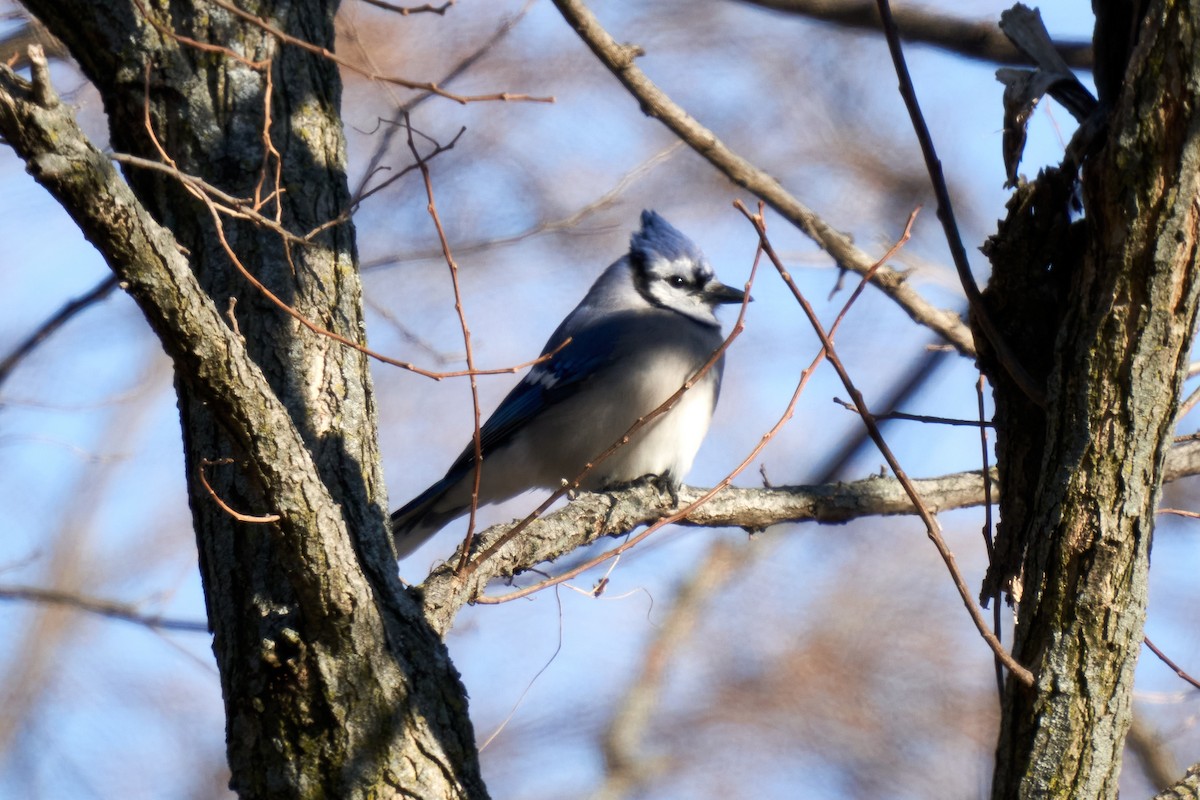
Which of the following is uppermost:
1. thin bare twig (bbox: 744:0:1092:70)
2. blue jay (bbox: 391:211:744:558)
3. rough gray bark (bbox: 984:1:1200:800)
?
thin bare twig (bbox: 744:0:1092:70)

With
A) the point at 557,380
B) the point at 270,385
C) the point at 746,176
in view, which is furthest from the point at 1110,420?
the point at 557,380

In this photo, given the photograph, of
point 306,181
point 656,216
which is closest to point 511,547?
point 306,181

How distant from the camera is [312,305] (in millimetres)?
2971

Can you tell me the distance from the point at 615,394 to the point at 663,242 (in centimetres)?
100

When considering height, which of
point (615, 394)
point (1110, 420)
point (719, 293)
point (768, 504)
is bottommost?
point (1110, 420)

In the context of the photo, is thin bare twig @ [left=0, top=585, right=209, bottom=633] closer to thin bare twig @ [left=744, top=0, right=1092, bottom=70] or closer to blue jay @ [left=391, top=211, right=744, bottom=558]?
blue jay @ [left=391, top=211, right=744, bottom=558]

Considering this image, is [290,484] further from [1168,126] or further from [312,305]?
[1168,126]

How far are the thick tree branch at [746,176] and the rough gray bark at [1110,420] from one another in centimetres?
225

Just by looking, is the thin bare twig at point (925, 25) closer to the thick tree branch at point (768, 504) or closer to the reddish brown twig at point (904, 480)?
the thick tree branch at point (768, 504)

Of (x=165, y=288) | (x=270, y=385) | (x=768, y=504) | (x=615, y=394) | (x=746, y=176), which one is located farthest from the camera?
(x=615, y=394)

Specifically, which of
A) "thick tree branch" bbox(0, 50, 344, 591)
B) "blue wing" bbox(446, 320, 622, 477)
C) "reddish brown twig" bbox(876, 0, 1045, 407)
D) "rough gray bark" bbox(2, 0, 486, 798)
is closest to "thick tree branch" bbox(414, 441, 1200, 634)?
"rough gray bark" bbox(2, 0, 486, 798)

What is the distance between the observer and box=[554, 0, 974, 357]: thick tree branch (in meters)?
4.39

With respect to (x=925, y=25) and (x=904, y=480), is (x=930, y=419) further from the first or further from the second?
(x=925, y=25)

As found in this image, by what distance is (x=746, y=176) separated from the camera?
4680 millimetres
